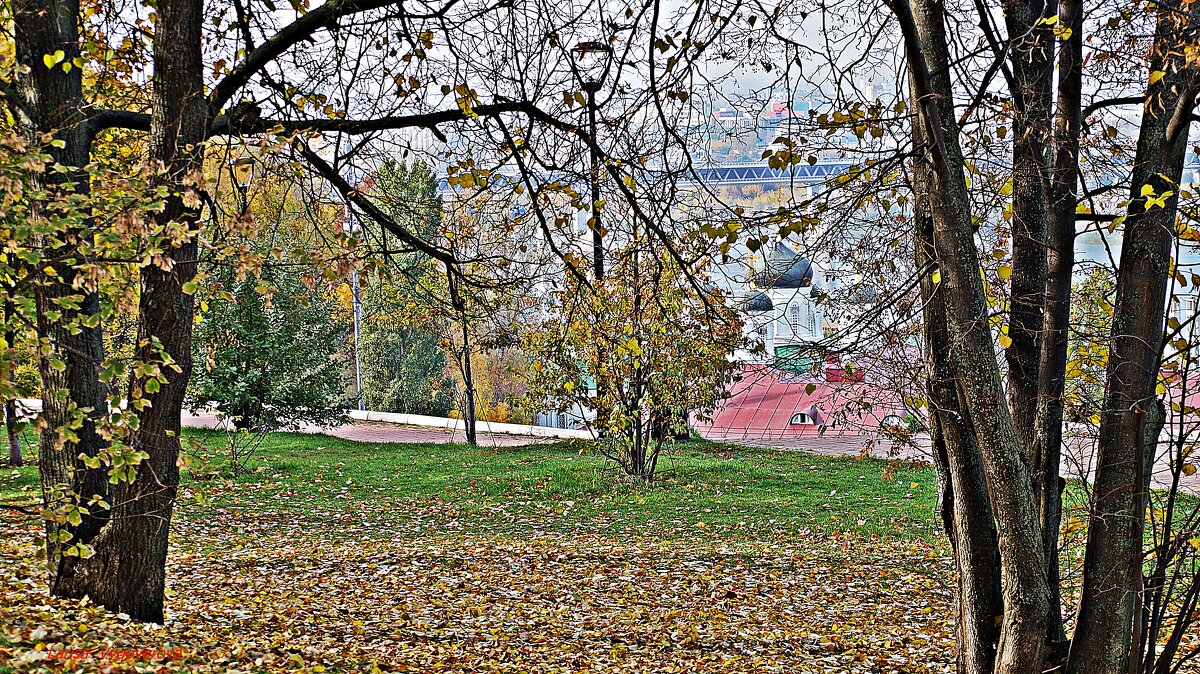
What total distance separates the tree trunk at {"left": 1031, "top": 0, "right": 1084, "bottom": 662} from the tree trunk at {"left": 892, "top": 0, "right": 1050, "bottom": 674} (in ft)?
0.44

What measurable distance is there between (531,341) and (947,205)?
299 inches

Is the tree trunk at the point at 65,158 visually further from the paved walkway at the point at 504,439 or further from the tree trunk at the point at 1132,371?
the paved walkway at the point at 504,439

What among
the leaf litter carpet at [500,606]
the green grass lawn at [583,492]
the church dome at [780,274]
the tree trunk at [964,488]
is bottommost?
the leaf litter carpet at [500,606]

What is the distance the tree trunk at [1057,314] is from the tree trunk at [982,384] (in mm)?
133

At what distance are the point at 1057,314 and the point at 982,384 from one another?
556mm

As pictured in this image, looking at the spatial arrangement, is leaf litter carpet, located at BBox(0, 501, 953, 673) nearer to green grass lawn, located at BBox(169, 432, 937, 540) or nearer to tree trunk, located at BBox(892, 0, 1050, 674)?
green grass lawn, located at BBox(169, 432, 937, 540)

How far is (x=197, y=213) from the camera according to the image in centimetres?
496

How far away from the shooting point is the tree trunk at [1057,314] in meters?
3.64

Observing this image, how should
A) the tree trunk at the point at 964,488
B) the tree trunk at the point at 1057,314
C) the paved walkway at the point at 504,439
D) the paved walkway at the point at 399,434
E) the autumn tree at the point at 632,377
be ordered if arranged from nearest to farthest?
the tree trunk at the point at 1057,314, the tree trunk at the point at 964,488, the autumn tree at the point at 632,377, the paved walkway at the point at 504,439, the paved walkway at the point at 399,434

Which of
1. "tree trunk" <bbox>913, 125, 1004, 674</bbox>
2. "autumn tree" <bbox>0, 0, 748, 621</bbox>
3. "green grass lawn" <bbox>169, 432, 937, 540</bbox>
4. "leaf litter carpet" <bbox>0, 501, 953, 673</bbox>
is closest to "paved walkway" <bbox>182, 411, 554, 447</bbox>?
"green grass lawn" <bbox>169, 432, 937, 540</bbox>

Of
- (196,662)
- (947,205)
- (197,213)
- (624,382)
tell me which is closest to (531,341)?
(624,382)

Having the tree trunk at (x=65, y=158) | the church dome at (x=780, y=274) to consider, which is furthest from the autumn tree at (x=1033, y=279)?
the tree trunk at (x=65, y=158)

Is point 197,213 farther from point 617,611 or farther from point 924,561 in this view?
point 924,561

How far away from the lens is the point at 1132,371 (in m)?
3.32
